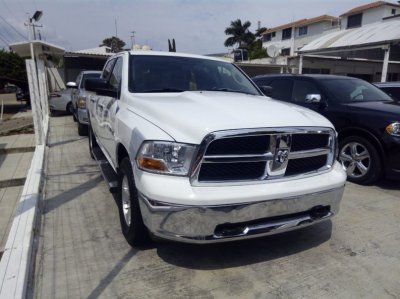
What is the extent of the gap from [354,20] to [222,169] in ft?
151

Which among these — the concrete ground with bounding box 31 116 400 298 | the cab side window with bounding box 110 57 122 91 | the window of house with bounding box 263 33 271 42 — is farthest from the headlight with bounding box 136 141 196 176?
the window of house with bounding box 263 33 271 42

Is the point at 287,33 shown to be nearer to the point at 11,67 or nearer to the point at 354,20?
the point at 354,20

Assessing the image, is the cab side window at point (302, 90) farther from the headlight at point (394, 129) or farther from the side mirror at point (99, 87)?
the side mirror at point (99, 87)

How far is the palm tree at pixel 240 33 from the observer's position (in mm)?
58375

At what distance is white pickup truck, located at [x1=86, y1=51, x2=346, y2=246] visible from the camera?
2.62 m

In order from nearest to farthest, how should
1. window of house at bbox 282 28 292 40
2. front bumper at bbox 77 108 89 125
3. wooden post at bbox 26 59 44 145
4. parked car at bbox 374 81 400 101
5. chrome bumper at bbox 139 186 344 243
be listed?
1. chrome bumper at bbox 139 186 344 243
2. wooden post at bbox 26 59 44 145
3. parked car at bbox 374 81 400 101
4. front bumper at bbox 77 108 89 125
5. window of house at bbox 282 28 292 40

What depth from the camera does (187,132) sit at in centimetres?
271

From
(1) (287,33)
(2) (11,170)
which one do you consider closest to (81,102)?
(2) (11,170)

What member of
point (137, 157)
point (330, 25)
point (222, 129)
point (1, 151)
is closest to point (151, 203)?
point (137, 157)

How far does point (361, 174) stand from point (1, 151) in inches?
296

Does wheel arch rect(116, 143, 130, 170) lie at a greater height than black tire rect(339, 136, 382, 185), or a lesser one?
greater

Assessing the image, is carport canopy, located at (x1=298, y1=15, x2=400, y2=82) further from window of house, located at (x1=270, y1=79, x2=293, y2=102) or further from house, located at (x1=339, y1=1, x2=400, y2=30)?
house, located at (x1=339, y1=1, x2=400, y2=30)

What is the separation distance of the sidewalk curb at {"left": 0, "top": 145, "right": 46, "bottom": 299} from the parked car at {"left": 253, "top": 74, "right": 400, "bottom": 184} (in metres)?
3.32

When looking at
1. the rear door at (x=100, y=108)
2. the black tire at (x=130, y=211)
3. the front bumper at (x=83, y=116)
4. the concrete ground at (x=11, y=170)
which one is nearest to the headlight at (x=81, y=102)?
the front bumper at (x=83, y=116)
